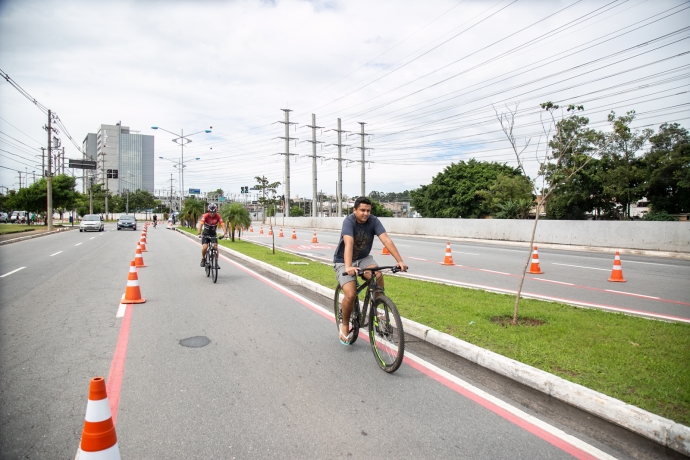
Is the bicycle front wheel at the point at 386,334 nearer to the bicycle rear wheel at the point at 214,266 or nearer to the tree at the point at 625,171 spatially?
the bicycle rear wheel at the point at 214,266

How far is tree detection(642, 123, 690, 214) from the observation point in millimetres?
33781

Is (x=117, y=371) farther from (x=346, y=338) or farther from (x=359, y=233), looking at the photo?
(x=359, y=233)

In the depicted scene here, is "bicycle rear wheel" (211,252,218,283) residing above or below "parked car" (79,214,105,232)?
below

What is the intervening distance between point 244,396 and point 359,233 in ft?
7.18

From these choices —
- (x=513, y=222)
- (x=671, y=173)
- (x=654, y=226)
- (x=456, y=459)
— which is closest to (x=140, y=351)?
(x=456, y=459)


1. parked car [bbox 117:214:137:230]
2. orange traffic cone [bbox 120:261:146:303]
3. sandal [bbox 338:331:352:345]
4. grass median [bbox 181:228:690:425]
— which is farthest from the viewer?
parked car [bbox 117:214:137:230]

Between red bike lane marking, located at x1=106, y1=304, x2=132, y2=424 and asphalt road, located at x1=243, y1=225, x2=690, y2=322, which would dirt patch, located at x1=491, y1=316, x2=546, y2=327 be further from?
red bike lane marking, located at x1=106, y1=304, x2=132, y2=424

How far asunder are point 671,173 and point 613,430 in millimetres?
39376

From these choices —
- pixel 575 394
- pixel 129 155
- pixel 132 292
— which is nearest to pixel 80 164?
pixel 132 292

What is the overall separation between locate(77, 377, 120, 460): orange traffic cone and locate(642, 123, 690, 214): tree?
131 ft

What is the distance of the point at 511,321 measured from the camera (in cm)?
630

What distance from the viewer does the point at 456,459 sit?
10.0 ft

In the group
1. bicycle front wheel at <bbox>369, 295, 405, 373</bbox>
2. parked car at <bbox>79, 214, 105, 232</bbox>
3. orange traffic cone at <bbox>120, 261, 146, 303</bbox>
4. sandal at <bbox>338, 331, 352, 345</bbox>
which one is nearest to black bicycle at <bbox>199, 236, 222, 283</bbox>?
orange traffic cone at <bbox>120, 261, 146, 303</bbox>

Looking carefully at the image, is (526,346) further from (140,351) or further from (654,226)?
(654,226)
